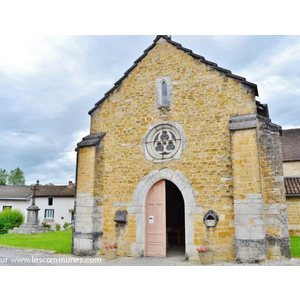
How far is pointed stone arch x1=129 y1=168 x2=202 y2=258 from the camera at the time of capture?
29.1ft

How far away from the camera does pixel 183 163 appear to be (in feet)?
31.1

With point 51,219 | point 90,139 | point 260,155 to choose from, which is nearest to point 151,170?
point 90,139

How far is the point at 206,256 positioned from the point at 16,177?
57.5 meters

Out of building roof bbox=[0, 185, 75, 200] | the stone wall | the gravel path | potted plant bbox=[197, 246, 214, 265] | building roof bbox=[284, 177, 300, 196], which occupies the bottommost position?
the gravel path

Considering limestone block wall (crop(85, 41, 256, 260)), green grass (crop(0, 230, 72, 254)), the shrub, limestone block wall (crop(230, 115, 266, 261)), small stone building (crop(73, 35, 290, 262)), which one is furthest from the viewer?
the shrub

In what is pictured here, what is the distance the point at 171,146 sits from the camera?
32.4 ft

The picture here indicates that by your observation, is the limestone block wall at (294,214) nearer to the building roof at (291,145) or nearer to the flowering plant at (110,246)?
the building roof at (291,145)

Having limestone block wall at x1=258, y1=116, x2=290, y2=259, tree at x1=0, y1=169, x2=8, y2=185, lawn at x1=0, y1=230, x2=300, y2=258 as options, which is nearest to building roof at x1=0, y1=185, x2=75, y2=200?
lawn at x1=0, y1=230, x2=300, y2=258

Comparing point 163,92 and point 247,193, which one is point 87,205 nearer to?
point 163,92

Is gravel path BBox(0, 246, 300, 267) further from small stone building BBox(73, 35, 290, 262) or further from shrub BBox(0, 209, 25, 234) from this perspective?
shrub BBox(0, 209, 25, 234)

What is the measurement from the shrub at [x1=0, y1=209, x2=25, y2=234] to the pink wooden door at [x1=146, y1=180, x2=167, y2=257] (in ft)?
45.7

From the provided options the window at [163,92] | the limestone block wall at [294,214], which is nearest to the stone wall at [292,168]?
the limestone block wall at [294,214]

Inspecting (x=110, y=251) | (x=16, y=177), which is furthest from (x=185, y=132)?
(x=16, y=177)

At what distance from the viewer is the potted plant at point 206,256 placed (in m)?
7.95
